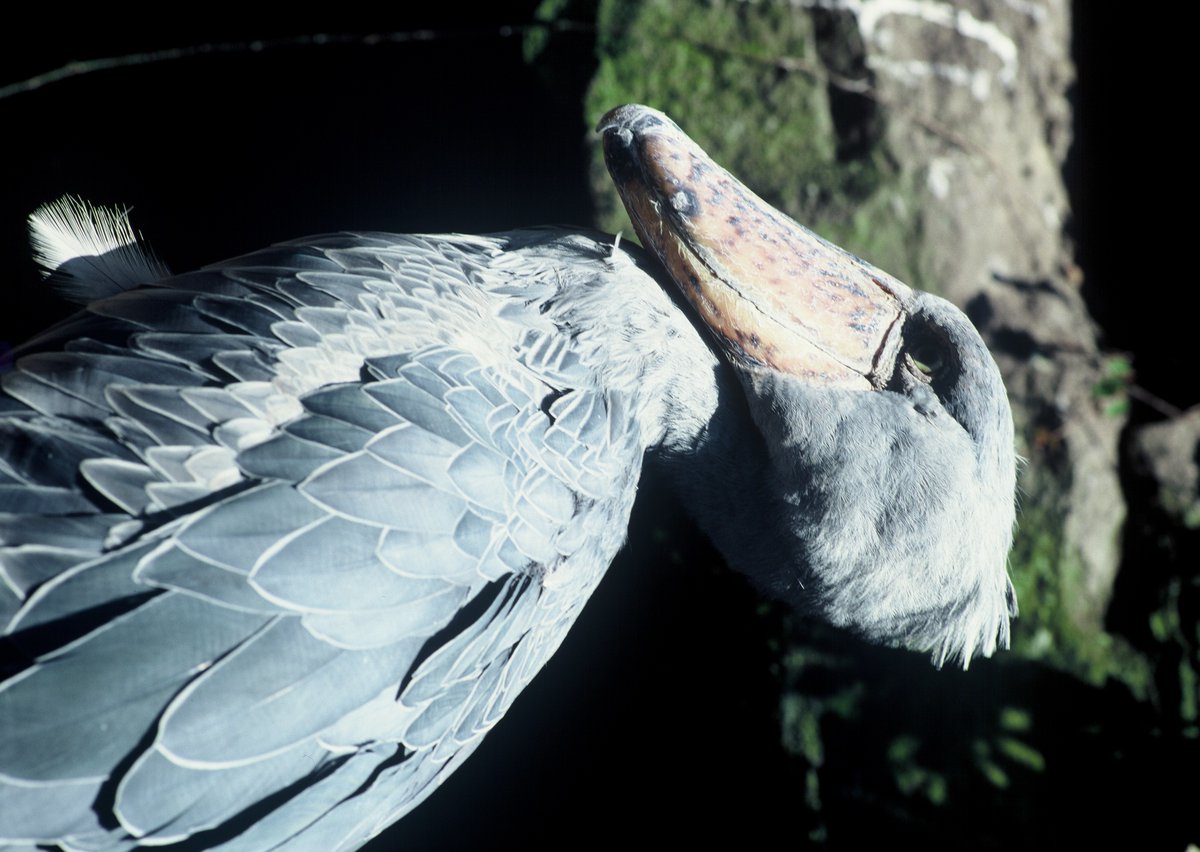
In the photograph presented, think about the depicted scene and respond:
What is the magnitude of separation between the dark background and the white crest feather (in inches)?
25.3

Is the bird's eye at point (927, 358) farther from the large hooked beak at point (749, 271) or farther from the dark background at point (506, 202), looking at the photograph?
the dark background at point (506, 202)

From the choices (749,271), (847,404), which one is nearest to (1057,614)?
(847,404)

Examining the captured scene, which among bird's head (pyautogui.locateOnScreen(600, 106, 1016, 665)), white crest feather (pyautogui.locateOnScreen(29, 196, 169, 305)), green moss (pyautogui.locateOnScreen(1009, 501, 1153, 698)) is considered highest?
white crest feather (pyautogui.locateOnScreen(29, 196, 169, 305))

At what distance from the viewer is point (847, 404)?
1.50 metres

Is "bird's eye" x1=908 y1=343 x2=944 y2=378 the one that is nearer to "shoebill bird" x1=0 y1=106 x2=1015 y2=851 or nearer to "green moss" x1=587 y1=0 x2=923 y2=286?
"shoebill bird" x1=0 y1=106 x2=1015 y2=851

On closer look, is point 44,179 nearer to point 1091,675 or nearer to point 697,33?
point 697,33

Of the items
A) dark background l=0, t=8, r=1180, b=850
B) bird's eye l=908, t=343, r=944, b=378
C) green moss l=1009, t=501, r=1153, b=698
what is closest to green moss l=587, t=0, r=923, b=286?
dark background l=0, t=8, r=1180, b=850

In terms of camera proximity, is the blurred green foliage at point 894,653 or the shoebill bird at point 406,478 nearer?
the shoebill bird at point 406,478

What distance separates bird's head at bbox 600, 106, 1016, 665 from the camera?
1.47m

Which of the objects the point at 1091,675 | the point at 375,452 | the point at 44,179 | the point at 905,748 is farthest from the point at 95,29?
the point at 1091,675

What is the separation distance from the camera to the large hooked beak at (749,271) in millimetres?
1494

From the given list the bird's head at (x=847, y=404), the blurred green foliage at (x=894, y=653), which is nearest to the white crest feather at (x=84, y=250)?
the bird's head at (x=847, y=404)

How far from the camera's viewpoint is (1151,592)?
2545 mm

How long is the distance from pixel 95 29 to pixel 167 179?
65 centimetres
